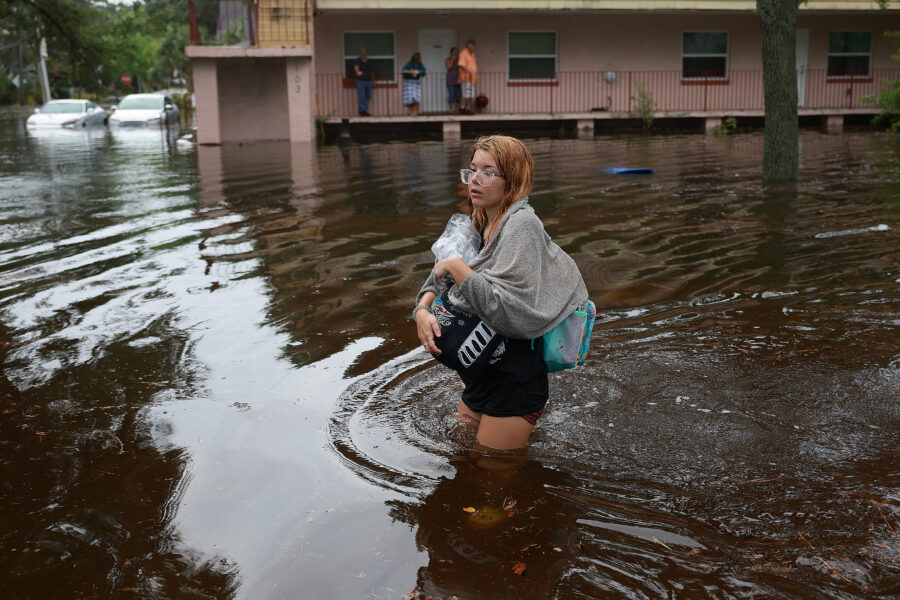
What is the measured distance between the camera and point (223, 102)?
21.8m

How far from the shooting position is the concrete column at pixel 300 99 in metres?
21.1

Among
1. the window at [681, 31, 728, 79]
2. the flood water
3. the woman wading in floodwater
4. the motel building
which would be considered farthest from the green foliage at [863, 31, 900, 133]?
the woman wading in floodwater

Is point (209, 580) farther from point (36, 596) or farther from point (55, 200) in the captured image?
point (55, 200)

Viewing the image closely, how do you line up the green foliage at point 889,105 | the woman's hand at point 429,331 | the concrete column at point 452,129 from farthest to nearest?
1. the concrete column at point 452,129
2. the green foliage at point 889,105
3. the woman's hand at point 429,331

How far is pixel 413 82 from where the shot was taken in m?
23.5

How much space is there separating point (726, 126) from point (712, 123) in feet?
1.41

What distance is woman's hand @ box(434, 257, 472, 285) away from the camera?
3.50 metres

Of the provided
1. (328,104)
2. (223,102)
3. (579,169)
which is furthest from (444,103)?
(579,169)

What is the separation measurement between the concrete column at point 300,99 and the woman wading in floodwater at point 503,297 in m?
18.4

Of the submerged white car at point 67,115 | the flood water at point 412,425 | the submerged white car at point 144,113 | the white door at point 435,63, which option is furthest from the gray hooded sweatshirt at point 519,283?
the submerged white car at point 67,115

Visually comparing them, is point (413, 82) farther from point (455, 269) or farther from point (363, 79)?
point (455, 269)

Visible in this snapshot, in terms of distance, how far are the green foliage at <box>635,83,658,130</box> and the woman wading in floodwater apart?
71.1ft

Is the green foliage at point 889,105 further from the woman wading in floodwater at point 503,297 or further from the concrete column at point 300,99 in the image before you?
the woman wading in floodwater at point 503,297

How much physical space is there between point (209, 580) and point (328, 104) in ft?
72.3
